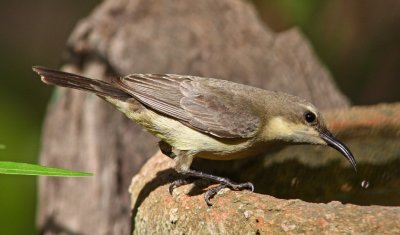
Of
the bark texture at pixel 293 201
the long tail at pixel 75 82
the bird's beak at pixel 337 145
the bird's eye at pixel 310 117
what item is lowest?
the bark texture at pixel 293 201

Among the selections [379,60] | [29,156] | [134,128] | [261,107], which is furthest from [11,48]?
[261,107]

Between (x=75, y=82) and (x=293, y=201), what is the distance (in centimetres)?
191

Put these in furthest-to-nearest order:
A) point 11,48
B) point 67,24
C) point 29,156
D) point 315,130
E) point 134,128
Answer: point 67,24
point 11,48
point 29,156
point 134,128
point 315,130

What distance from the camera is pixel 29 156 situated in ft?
25.8

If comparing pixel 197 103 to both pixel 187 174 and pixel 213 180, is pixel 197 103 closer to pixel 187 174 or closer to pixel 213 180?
pixel 187 174

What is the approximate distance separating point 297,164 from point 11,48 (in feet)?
17.2

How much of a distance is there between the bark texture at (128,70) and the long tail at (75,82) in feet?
4.37

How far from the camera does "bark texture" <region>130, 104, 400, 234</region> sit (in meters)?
3.61

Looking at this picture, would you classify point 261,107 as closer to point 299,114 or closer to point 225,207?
point 299,114

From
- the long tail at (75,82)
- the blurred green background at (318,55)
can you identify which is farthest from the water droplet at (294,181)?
the blurred green background at (318,55)

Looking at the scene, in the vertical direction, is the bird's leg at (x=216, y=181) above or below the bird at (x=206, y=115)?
below

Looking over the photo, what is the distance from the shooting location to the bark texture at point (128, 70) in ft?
21.5

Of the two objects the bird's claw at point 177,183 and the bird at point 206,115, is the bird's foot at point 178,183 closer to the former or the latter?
the bird's claw at point 177,183

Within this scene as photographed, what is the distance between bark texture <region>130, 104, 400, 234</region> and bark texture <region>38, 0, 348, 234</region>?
1.20m
